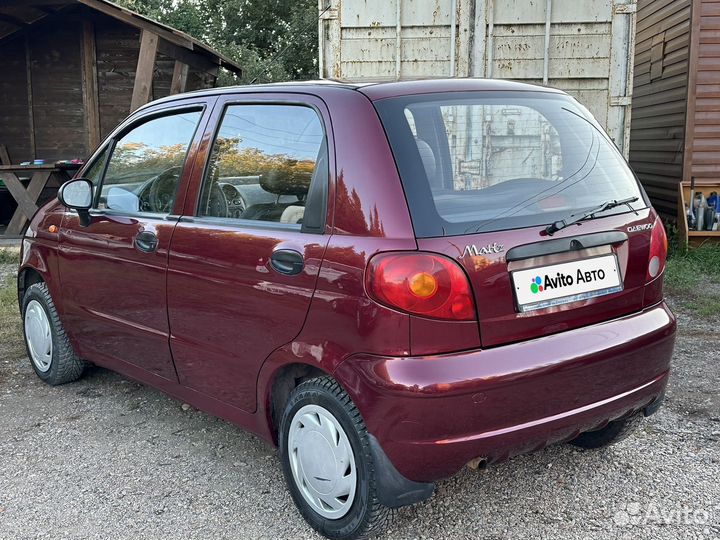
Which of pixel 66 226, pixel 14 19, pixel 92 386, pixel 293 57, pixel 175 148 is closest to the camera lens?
pixel 175 148

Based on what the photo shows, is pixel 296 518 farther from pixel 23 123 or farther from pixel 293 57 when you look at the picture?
pixel 293 57

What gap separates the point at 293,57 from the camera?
83.6 ft

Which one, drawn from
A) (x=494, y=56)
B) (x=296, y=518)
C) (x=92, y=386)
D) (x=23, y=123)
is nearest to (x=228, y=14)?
(x=23, y=123)

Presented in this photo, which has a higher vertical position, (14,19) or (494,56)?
(14,19)

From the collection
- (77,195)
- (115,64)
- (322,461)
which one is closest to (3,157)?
(115,64)

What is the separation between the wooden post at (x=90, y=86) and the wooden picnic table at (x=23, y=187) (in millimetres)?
2174

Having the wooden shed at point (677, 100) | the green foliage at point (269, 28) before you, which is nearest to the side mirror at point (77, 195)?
the wooden shed at point (677, 100)

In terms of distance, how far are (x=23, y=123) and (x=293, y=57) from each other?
45.9ft

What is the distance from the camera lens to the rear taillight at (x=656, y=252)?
9.41 feet

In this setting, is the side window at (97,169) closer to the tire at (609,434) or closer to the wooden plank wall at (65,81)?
the tire at (609,434)

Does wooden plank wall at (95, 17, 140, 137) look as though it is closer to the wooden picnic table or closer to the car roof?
the wooden picnic table

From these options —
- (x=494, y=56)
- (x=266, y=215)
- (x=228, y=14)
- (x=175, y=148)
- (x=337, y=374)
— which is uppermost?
(x=228, y=14)

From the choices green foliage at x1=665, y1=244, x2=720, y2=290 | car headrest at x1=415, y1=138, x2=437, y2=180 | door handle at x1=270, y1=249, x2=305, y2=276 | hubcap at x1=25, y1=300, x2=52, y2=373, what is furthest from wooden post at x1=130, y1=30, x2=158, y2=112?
car headrest at x1=415, y1=138, x2=437, y2=180

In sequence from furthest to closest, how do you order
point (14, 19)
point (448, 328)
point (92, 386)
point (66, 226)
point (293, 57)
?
point (293, 57) → point (14, 19) → point (92, 386) → point (66, 226) → point (448, 328)
